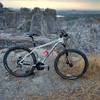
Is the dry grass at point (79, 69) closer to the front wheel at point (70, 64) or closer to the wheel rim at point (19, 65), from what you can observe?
the front wheel at point (70, 64)

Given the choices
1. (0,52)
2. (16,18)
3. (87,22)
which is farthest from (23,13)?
(0,52)

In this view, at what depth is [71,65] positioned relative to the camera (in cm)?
741

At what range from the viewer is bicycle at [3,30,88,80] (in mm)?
7250

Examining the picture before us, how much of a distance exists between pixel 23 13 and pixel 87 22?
5897 centimetres

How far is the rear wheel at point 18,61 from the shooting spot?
7.50 metres

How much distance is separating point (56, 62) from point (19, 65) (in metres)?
0.91

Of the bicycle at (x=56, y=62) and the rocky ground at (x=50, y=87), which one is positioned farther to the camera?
the bicycle at (x=56, y=62)

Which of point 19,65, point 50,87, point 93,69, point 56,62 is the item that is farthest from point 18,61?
point 93,69

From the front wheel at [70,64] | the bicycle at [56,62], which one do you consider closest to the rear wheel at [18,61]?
the bicycle at [56,62]

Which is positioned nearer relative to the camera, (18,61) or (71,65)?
(71,65)

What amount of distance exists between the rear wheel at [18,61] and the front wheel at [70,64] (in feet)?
1.98

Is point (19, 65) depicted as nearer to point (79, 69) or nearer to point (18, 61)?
point (18, 61)

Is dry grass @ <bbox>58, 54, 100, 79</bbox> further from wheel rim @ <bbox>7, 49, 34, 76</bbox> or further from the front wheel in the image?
wheel rim @ <bbox>7, 49, 34, 76</bbox>

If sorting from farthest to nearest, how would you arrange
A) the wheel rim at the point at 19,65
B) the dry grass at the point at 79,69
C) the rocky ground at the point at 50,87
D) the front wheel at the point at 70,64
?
the wheel rim at the point at 19,65 → the dry grass at the point at 79,69 → the front wheel at the point at 70,64 → the rocky ground at the point at 50,87
